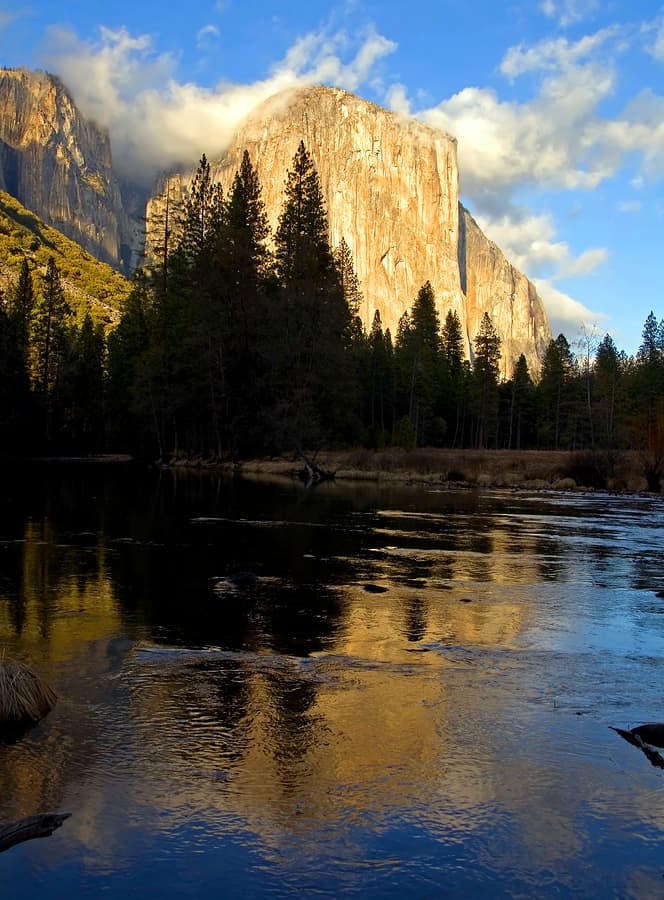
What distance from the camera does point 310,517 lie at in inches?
950

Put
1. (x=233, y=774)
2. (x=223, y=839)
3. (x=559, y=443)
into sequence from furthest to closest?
(x=559, y=443) < (x=233, y=774) < (x=223, y=839)

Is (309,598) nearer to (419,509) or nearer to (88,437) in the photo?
(419,509)

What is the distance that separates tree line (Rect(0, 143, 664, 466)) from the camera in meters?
50.1

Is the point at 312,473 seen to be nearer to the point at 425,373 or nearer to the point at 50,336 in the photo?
the point at 50,336

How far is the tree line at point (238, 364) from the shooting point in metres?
50.1

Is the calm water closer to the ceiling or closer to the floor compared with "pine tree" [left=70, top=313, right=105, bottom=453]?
closer to the floor

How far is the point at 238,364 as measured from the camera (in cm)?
5688

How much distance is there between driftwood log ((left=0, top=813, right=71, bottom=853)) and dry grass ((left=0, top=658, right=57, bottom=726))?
1791 mm

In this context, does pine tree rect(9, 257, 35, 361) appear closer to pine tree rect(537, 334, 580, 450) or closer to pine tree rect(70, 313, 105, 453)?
pine tree rect(70, 313, 105, 453)

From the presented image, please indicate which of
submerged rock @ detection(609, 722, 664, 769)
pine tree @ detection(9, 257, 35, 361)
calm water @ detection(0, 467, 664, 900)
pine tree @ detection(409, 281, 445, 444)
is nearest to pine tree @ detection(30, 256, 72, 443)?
pine tree @ detection(9, 257, 35, 361)

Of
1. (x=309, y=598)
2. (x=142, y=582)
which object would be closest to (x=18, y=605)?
(x=142, y=582)

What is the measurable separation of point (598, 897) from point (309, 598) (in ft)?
25.5

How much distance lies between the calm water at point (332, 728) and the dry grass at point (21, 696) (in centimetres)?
24

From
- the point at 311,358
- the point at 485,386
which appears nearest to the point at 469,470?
the point at 311,358
